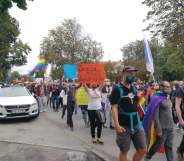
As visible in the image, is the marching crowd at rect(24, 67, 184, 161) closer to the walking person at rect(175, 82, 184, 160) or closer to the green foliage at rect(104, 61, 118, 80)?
the walking person at rect(175, 82, 184, 160)

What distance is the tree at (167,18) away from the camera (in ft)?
115

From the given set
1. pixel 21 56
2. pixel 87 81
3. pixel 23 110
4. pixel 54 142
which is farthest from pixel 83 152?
pixel 21 56

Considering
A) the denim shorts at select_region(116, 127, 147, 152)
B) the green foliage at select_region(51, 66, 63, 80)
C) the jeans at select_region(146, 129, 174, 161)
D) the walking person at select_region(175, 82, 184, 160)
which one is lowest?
the jeans at select_region(146, 129, 174, 161)

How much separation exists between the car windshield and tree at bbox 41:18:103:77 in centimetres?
2864

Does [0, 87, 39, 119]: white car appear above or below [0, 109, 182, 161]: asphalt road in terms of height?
above

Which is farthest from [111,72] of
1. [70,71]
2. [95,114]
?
[95,114]

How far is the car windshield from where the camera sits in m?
17.0

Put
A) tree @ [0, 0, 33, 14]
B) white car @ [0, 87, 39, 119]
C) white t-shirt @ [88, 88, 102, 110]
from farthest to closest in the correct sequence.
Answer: white car @ [0, 87, 39, 119], white t-shirt @ [88, 88, 102, 110], tree @ [0, 0, 33, 14]

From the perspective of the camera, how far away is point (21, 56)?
44625 mm

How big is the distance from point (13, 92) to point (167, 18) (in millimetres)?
21847

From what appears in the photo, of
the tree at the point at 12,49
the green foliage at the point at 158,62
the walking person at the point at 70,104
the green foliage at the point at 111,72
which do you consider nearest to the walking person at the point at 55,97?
the green foliage at the point at 111,72

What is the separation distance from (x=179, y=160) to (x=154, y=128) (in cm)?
101

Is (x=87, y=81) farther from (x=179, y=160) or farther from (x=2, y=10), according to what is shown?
(x=179, y=160)

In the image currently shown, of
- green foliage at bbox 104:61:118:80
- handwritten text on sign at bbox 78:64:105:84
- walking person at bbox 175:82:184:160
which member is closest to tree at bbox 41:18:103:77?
green foliage at bbox 104:61:118:80
